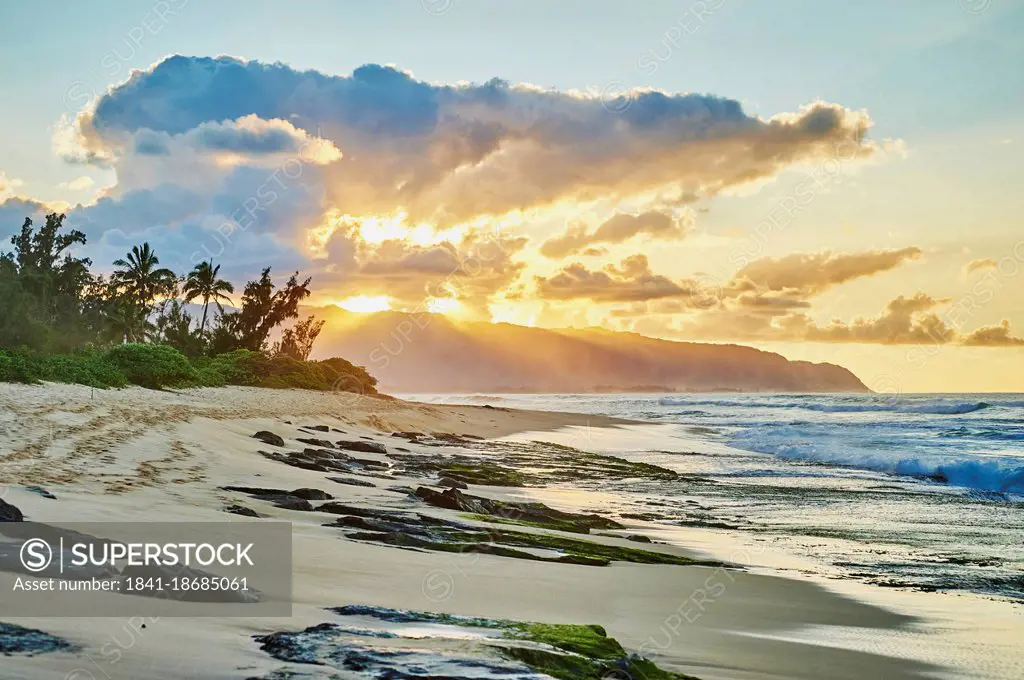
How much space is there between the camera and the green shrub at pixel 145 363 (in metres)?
33.9

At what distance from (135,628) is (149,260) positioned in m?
72.6

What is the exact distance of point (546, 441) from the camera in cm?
4238

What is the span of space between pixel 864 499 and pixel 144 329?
5683 cm

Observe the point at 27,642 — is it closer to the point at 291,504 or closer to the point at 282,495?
the point at 291,504

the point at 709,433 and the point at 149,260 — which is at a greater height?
the point at 149,260

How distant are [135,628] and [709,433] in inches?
2002

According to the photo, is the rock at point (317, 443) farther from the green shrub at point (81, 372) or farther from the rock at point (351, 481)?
the green shrub at point (81, 372)

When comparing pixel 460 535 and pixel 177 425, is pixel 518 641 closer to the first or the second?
pixel 460 535

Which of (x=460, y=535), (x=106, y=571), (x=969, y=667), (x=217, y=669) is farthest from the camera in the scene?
(x=460, y=535)

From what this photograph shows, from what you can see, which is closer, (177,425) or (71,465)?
(71,465)

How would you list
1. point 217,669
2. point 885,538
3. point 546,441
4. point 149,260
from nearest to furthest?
point 217,669
point 885,538
point 546,441
point 149,260

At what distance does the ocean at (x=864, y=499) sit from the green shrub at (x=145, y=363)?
61.8 ft

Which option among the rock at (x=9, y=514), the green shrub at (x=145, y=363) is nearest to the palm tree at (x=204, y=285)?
the green shrub at (x=145, y=363)

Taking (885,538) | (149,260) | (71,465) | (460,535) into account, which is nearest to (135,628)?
(460,535)
